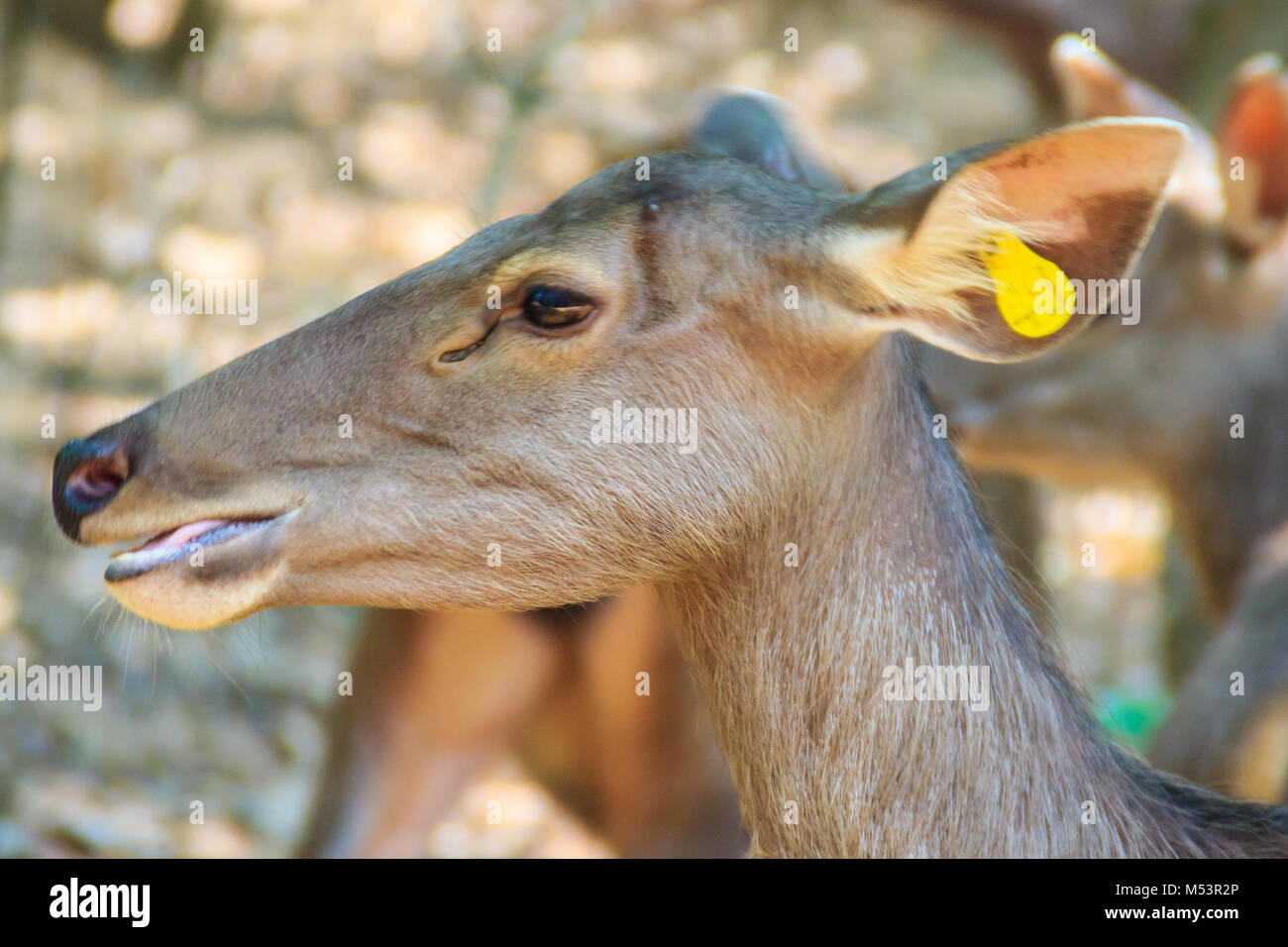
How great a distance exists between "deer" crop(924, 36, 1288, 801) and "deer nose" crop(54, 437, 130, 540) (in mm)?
3083

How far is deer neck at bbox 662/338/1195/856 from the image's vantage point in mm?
2688

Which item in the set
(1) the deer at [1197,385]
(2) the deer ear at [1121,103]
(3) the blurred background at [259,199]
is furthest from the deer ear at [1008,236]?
(3) the blurred background at [259,199]

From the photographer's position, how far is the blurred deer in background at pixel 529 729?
471 cm


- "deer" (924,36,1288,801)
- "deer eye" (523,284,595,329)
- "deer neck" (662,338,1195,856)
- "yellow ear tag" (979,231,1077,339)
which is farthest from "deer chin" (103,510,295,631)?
"deer" (924,36,1288,801)

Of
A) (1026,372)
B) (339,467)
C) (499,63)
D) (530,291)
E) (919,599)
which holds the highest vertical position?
(499,63)

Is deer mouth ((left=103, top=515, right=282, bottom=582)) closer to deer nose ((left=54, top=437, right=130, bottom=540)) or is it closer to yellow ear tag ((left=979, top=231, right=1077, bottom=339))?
deer nose ((left=54, top=437, right=130, bottom=540))

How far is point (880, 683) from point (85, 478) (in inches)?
61.1

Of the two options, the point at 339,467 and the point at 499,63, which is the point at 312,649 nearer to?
the point at 499,63

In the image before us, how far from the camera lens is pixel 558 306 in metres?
2.69

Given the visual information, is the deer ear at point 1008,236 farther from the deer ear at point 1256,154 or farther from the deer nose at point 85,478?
the deer ear at point 1256,154
